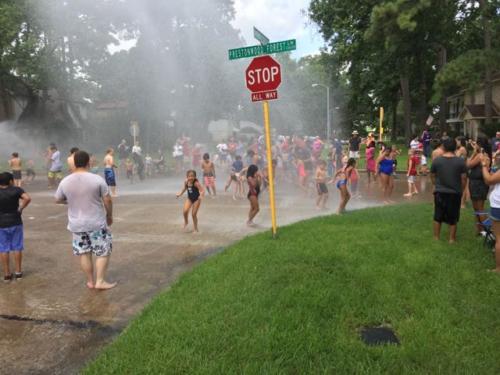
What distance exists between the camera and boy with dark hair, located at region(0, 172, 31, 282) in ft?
19.0

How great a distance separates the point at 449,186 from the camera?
6184 millimetres

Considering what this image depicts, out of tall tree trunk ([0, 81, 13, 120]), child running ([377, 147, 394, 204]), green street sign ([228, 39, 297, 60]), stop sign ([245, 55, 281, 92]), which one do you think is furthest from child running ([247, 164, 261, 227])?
tall tree trunk ([0, 81, 13, 120])

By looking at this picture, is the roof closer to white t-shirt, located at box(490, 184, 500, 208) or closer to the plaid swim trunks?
white t-shirt, located at box(490, 184, 500, 208)

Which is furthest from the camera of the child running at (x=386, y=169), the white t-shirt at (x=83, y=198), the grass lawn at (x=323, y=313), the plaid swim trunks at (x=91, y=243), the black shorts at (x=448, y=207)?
the child running at (x=386, y=169)

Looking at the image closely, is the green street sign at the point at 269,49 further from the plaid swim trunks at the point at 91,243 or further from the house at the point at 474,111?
the house at the point at 474,111

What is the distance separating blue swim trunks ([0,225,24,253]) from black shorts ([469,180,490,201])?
668cm

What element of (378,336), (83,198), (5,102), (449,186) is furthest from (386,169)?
(5,102)

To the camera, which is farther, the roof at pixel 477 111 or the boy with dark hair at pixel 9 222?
the roof at pixel 477 111

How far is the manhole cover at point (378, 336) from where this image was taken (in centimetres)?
377

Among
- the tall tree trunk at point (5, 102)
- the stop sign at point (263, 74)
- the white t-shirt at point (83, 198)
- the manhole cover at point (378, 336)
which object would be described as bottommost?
the manhole cover at point (378, 336)

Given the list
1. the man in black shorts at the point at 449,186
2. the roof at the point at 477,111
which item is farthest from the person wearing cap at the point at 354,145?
the roof at the point at 477,111

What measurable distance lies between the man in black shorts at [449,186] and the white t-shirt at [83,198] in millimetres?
4375

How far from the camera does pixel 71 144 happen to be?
36375 millimetres

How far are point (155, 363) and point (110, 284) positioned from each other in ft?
7.78
